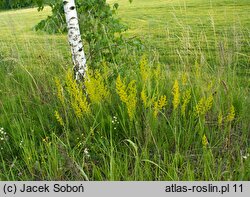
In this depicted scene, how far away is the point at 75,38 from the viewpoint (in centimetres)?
341

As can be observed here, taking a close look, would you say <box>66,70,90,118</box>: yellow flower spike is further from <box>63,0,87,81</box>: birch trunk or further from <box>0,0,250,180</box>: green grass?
<box>63,0,87,81</box>: birch trunk

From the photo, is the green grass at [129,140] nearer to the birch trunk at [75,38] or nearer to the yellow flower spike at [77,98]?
the yellow flower spike at [77,98]

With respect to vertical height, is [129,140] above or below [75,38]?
below

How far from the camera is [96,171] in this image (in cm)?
224

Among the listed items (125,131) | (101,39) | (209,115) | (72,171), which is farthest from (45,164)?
(101,39)

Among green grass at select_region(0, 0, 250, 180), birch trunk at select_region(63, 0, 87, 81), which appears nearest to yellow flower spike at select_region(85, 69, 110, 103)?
green grass at select_region(0, 0, 250, 180)

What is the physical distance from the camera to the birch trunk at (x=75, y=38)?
11.0 feet

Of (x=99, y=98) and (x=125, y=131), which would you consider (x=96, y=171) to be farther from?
(x=99, y=98)

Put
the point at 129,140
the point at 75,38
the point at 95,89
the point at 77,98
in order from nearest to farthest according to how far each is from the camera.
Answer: the point at 129,140
the point at 77,98
the point at 95,89
the point at 75,38

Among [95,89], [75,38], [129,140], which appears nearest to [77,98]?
[95,89]

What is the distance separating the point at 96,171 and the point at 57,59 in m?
2.65

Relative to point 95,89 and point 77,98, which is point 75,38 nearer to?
point 95,89

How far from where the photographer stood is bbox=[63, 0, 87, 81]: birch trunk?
3350 mm

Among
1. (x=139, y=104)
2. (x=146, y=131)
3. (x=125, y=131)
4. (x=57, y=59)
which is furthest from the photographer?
(x=57, y=59)
